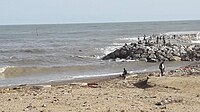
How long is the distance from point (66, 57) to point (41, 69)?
1173 centimetres

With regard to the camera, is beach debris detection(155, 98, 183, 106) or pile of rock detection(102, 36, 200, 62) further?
pile of rock detection(102, 36, 200, 62)

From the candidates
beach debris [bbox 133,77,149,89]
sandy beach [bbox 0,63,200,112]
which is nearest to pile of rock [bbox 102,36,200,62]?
beach debris [bbox 133,77,149,89]

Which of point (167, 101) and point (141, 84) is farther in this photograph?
point (141, 84)

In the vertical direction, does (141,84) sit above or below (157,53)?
below

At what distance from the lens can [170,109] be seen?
14102mm

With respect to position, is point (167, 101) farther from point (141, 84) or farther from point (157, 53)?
point (157, 53)

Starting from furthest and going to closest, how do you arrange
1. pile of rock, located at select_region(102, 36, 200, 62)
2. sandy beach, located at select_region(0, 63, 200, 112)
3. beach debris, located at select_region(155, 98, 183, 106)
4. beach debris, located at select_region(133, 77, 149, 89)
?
pile of rock, located at select_region(102, 36, 200, 62) < beach debris, located at select_region(133, 77, 149, 89) < beach debris, located at select_region(155, 98, 183, 106) < sandy beach, located at select_region(0, 63, 200, 112)

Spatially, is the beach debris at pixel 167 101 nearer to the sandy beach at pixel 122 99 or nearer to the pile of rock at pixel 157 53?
the sandy beach at pixel 122 99

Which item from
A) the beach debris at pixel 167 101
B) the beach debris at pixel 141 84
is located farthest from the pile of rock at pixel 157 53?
the beach debris at pixel 167 101

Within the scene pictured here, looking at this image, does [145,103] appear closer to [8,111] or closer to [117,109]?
[117,109]

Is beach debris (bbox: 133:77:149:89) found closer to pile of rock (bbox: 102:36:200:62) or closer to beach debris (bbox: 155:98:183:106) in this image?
beach debris (bbox: 155:98:183:106)

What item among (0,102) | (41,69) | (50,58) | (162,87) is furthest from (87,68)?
(0,102)

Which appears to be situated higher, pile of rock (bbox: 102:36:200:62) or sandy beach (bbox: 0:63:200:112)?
pile of rock (bbox: 102:36:200:62)

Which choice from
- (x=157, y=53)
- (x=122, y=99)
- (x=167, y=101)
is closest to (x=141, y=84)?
(x=122, y=99)
